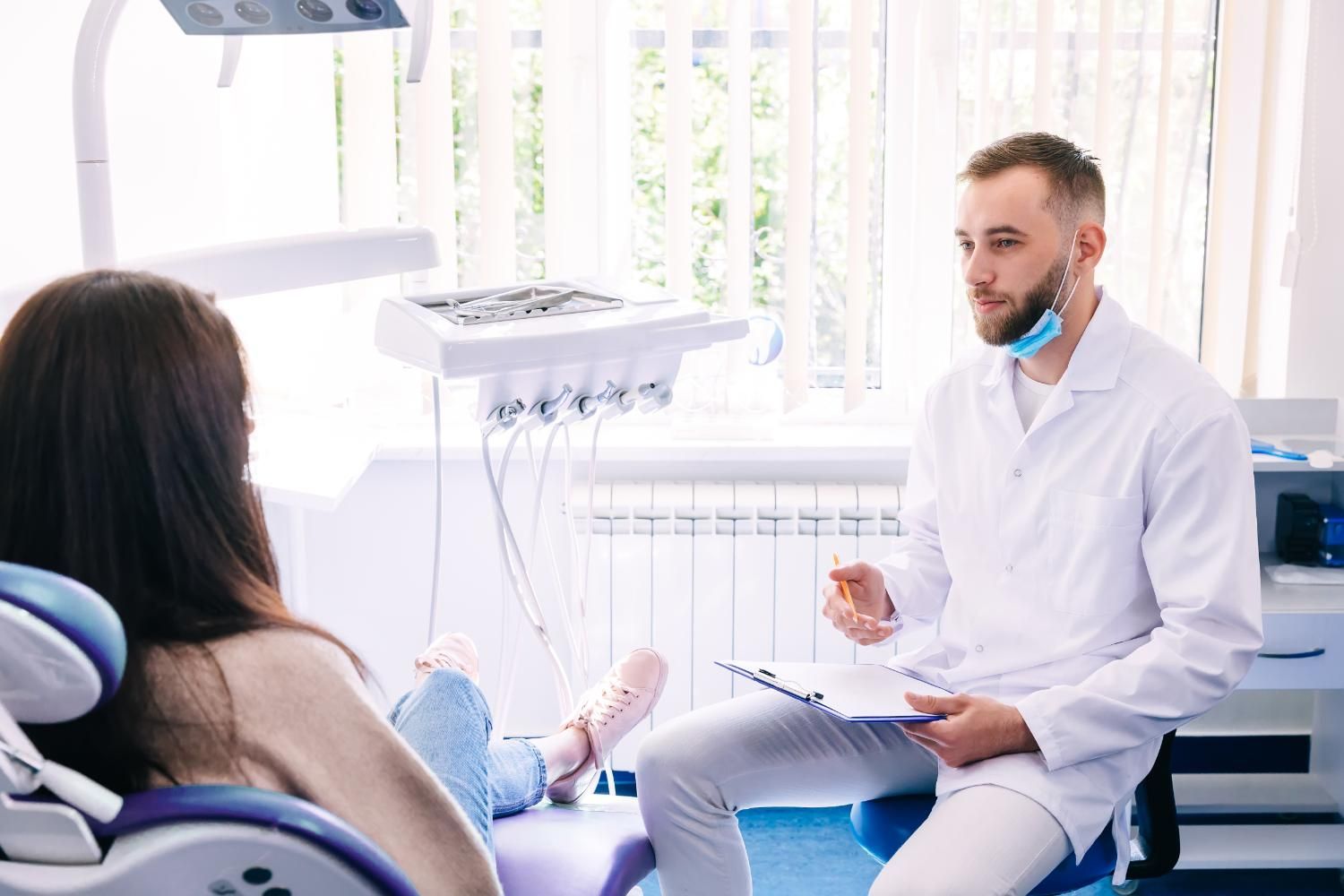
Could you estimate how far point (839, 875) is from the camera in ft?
7.79

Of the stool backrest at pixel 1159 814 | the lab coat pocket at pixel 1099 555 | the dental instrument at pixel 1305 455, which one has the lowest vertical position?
the stool backrest at pixel 1159 814

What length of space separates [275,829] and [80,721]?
0.62 ft

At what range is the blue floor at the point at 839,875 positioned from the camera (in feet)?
7.61

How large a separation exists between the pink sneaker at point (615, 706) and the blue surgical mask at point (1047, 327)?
0.68 metres

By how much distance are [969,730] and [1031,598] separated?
262 mm

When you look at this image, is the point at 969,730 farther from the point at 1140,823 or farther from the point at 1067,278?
the point at 1067,278

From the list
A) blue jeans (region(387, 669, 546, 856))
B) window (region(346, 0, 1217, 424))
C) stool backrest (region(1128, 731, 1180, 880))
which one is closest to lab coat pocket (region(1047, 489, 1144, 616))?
stool backrest (region(1128, 731, 1180, 880))

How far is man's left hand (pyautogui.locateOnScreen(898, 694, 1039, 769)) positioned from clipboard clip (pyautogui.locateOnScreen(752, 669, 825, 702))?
117 millimetres

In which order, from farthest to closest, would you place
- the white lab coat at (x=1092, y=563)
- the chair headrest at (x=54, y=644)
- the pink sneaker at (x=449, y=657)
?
the pink sneaker at (x=449, y=657), the white lab coat at (x=1092, y=563), the chair headrest at (x=54, y=644)

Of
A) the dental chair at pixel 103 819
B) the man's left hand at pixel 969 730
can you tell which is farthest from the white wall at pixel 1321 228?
the dental chair at pixel 103 819

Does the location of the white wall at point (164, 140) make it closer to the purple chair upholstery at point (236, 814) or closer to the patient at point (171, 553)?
the patient at point (171, 553)

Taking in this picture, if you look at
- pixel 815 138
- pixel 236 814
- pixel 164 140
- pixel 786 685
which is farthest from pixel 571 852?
pixel 815 138

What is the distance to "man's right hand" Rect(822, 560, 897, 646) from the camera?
1726mm

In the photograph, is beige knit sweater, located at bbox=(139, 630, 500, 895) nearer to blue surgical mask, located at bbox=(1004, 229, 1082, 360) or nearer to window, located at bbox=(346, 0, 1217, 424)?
→ blue surgical mask, located at bbox=(1004, 229, 1082, 360)
